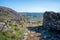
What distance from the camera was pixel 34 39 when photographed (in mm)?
15289

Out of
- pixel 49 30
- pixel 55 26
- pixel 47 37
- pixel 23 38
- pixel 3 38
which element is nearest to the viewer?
pixel 3 38

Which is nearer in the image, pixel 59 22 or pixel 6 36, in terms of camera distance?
pixel 6 36

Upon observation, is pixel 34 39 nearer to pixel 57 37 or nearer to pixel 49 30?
pixel 57 37

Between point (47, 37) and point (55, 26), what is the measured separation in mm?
2128

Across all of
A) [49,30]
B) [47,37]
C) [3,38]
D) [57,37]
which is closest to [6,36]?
[3,38]

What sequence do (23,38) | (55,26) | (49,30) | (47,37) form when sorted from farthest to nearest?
(49,30)
(55,26)
(47,37)
(23,38)

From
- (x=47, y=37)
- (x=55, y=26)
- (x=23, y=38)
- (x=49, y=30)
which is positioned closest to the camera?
(x=23, y=38)

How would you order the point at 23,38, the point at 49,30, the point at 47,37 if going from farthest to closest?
the point at 49,30 < the point at 47,37 < the point at 23,38

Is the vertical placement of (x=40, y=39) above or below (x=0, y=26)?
below

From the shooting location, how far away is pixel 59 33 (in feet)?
55.6

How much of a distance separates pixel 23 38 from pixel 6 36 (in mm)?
2058

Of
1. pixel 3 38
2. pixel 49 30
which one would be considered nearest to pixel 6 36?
pixel 3 38

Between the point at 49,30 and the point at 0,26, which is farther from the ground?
the point at 0,26

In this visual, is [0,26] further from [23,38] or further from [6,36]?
[23,38]
